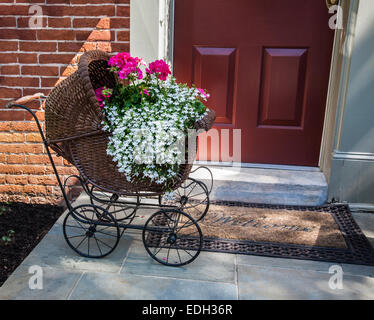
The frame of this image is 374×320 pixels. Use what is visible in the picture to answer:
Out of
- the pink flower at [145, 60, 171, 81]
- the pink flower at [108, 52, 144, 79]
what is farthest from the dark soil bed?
the pink flower at [145, 60, 171, 81]

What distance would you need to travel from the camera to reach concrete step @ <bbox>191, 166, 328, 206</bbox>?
3545 millimetres

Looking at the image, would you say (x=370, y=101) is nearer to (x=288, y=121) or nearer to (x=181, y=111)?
(x=288, y=121)

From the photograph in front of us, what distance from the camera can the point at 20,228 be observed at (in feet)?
10.3

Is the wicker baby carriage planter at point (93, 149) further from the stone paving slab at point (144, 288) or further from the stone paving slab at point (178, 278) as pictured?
the stone paving slab at point (144, 288)

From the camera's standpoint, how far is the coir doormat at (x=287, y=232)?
108 inches

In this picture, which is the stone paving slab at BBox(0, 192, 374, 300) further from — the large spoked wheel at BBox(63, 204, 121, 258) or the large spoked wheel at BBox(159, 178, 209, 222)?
the large spoked wheel at BBox(159, 178, 209, 222)

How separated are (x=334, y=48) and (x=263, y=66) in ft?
2.18

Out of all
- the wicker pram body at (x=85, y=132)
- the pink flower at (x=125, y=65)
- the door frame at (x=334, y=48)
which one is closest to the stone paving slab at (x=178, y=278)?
the wicker pram body at (x=85, y=132)

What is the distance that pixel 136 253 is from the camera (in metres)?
2.71

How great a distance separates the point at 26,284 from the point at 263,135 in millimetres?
2553

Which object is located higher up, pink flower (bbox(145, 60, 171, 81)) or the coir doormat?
pink flower (bbox(145, 60, 171, 81))

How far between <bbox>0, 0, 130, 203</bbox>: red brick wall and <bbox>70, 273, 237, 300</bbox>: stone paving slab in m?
1.50

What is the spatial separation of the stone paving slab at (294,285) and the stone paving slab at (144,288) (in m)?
0.13
